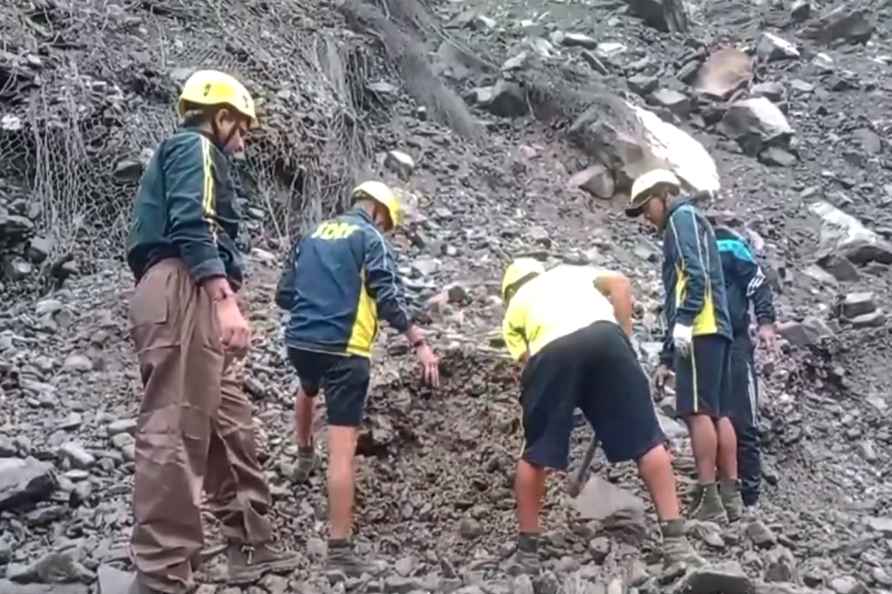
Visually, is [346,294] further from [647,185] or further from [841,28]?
[841,28]

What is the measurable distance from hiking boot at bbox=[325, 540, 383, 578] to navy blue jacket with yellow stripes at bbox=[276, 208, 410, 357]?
2.63ft

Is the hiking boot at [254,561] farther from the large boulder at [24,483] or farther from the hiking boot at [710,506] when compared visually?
the hiking boot at [710,506]

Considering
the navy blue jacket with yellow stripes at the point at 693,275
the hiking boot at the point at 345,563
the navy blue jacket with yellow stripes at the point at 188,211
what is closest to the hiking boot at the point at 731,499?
the navy blue jacket with yellow stripes at the point at 693,275

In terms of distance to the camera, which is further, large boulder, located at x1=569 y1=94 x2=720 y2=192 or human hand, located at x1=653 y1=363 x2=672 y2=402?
large boulder, located at x1=569 y1=94 x2=720 y2=192

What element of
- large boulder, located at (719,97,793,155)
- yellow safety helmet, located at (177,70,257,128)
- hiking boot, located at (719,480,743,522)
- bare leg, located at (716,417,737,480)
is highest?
large boulder, located at (719,97,793,155)

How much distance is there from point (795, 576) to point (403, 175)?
590 cm

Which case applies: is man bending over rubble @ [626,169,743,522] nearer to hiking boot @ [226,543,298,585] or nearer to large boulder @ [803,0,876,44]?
hiking boot @ [226,543,298,585]

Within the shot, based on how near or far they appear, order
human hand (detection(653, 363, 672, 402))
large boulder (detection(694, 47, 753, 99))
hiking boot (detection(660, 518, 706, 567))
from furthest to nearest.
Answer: large boulder (detection(694, 47, 753, 99))
human hand (detection(653, 363, 672, 402))
hiking boot (detection(660, 518, 706, 567))

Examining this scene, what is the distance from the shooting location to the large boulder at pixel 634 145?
1078 cm

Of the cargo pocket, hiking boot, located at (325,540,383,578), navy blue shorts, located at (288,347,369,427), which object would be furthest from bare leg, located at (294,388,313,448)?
the cargo pocket

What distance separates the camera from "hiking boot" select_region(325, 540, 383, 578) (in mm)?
4812

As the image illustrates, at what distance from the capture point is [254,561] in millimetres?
4734

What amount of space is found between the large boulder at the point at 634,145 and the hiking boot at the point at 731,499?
17.2ft

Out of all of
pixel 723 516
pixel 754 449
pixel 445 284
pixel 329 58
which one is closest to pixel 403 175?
pixel 329 58
